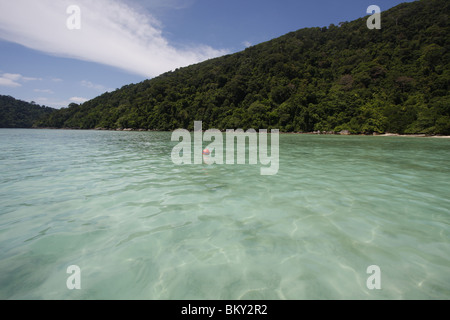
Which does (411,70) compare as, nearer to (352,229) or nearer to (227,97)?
(227,97)

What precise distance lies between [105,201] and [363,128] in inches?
2213

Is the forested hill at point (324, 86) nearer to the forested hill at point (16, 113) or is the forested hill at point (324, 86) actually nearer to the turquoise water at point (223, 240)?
the forested hill at point (16, 113)

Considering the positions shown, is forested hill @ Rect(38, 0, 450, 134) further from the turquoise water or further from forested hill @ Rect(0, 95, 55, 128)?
the turquoise water

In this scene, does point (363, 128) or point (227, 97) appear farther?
point (227, 97)

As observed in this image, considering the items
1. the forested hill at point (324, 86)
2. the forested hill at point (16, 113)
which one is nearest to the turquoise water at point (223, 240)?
the forested hill at point (324, 86)

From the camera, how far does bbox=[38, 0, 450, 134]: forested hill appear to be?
5072 cm

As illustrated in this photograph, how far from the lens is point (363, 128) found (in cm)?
4809

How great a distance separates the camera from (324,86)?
250ft

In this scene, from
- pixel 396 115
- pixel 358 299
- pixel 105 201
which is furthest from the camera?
pixel 396 115

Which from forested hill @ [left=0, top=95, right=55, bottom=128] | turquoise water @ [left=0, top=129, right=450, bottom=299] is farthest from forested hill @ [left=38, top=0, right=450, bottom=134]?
turquoise water @ [left=0, top=129, right=450, bottom=299]

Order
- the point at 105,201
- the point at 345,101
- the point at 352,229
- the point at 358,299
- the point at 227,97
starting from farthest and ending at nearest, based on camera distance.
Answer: the point at 227,97 → the point at 345,101 → the point at 105,201 → the point at 352,229 → the point at 358,299

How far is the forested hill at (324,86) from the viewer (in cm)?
5072

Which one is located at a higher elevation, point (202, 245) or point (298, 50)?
point (298, 50)

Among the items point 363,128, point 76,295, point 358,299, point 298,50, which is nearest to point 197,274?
point 76,295
